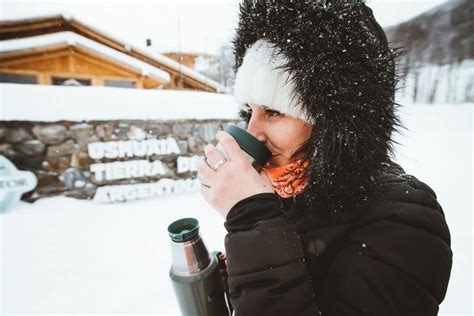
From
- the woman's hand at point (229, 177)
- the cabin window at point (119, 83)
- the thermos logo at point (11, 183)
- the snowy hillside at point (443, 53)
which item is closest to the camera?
the woman's hand at point (229, 177)

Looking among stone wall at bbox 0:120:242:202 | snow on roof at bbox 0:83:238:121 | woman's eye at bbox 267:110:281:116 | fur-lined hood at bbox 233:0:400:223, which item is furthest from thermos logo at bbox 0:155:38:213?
fur-lined hood at bbox 233:0:400:223

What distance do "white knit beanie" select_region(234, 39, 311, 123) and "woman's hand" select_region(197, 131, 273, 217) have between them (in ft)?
0.68

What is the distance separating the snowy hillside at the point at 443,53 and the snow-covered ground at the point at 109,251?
9672 mm

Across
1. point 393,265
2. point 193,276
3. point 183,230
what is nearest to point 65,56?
point 183,230

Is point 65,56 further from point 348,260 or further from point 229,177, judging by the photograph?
point 348,260

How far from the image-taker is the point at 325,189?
907 millimetres

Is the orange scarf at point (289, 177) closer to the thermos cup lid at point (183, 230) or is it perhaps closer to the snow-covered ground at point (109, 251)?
the thermos cup lid at point (183, 230)

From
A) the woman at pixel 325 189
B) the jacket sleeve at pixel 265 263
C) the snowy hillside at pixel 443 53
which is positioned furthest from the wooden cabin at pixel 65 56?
the snowy hillside at pixel 443 53

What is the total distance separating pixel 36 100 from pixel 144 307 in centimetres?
386

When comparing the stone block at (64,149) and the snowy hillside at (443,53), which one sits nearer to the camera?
the stone block at (64,149)

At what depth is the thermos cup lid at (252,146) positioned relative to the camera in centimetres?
93

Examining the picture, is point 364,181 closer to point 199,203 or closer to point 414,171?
point 199,203

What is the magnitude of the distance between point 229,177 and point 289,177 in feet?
0.88

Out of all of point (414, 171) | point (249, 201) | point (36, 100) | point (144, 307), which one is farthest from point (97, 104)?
point (414, 171)
